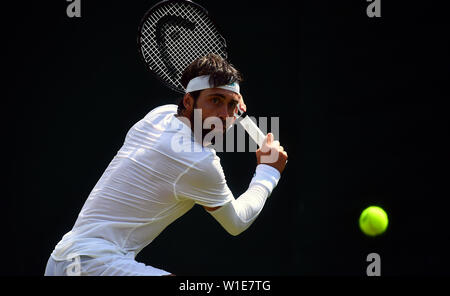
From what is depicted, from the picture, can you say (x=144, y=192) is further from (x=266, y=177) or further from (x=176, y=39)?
(x=176, y=39)

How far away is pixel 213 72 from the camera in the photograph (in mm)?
2752

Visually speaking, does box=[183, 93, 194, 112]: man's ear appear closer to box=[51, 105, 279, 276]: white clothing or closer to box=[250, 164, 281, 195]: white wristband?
box=[51, 105, 279, 276]: white clothing

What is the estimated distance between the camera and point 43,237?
429cm

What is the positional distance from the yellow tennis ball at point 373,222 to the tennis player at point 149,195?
4.46ft

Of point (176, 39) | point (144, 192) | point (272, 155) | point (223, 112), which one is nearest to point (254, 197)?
point (272, 155)

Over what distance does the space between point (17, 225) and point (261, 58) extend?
1847 millimetres

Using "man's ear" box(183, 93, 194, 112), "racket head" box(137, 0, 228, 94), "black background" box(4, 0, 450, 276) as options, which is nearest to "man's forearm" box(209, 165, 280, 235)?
"man's ear" box(183, 93, 194, 112)

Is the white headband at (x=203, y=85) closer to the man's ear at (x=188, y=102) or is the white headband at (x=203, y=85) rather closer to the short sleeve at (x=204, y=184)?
the man's ear at (x=188, y=102)

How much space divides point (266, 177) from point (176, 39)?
2.61 feet

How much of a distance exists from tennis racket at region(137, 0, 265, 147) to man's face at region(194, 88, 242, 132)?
0.42m

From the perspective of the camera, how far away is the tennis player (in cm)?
253

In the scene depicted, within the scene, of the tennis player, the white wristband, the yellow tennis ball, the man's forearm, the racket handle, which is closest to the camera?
the tennis player

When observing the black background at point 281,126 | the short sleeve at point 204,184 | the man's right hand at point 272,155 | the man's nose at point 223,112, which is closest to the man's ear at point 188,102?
the man's nose at point 223,112

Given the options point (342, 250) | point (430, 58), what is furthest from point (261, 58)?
point (342, 250)
